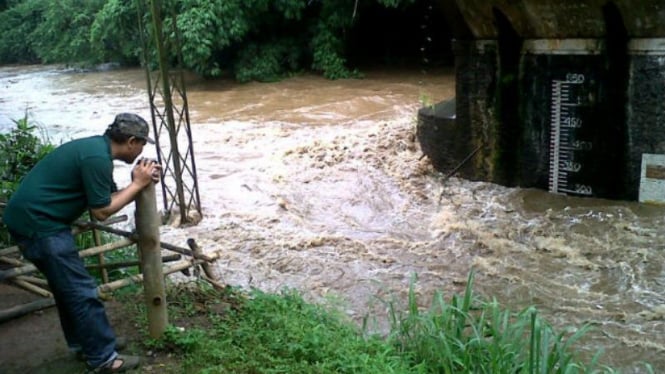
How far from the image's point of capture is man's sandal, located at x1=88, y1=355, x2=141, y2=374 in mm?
3383

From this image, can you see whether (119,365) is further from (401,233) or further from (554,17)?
(554,17)

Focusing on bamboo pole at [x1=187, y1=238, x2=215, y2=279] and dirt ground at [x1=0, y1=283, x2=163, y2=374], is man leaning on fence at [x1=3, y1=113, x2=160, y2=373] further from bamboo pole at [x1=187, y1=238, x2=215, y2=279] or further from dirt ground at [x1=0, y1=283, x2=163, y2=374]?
bamboo pole at [x1=187, y1=238, x2=215, y2=279]

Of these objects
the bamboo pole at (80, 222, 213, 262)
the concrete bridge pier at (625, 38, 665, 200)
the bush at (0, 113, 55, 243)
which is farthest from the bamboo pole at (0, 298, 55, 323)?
the concrete bridge pier at (625, 38, 665, 200)

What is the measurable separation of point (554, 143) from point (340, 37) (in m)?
11.7

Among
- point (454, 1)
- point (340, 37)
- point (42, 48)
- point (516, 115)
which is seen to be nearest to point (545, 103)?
point (516, 115)

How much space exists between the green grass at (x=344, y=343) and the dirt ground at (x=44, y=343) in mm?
116

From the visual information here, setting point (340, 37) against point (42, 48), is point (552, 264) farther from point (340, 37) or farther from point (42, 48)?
point (42, 48)

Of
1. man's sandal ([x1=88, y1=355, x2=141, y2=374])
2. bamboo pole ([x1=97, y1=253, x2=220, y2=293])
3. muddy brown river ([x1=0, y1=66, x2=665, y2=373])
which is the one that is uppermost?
bamboo pole ([x1=97, y1=253, x2=220, y2=293])

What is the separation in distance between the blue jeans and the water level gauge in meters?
5.46

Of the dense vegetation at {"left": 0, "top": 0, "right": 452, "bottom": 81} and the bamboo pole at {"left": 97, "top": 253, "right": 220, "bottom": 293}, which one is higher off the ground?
the dense vegetation at {"left": 0, "top": 0, "right": 452, "bottom": 81}

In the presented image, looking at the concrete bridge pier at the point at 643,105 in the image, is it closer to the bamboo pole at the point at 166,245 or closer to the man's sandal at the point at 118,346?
the bamboo pole at the point at 166,245

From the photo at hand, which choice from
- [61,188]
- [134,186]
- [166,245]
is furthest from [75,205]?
[166,245]

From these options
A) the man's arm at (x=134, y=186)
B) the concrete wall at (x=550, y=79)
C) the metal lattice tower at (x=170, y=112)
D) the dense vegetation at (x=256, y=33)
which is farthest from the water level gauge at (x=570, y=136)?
the dense vegetation at (x=256, y=33)

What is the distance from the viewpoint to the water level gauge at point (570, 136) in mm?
7105
